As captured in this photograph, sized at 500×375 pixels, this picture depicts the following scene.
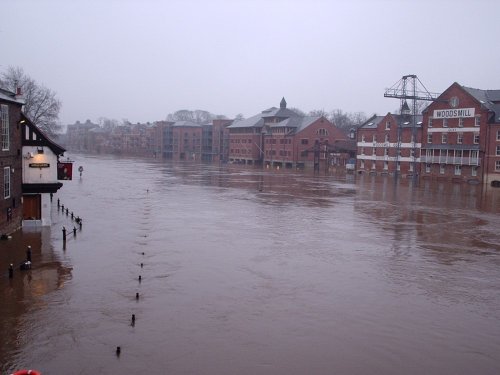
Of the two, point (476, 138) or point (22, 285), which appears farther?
point (476, 138)

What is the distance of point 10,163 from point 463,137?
5802 cm

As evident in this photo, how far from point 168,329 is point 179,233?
44.3ft

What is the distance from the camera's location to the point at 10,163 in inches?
922

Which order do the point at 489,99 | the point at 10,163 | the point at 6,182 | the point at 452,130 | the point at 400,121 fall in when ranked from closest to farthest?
the point at 6,182 < the point at 10,163 < the point at 489,99 < the point at 452,130 < the point at 400,121

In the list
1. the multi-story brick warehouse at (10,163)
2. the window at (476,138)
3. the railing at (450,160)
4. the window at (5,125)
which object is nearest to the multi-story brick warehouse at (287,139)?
the railing at (450,160)

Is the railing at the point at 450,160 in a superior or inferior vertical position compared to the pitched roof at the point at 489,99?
inferior

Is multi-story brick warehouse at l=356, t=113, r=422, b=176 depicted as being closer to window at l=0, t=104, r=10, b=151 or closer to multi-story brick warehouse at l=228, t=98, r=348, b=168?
multi-story brick warehouse at l=228, t=98, r=348, b=168

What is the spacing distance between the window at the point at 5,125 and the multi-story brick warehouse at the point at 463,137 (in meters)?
56.3

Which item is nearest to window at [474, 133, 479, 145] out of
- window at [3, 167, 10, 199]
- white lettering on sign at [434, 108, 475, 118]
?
white lettering on sign at [434, 108, 475, 118]

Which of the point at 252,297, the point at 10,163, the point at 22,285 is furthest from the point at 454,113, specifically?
the point at 22,285

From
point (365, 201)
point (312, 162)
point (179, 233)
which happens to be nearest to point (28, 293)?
point (179, 233)

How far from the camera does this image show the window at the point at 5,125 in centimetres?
2233

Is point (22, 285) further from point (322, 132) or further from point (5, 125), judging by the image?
point (322, 132)

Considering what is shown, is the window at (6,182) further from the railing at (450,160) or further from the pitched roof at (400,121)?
the pitched roof at (400,121)
